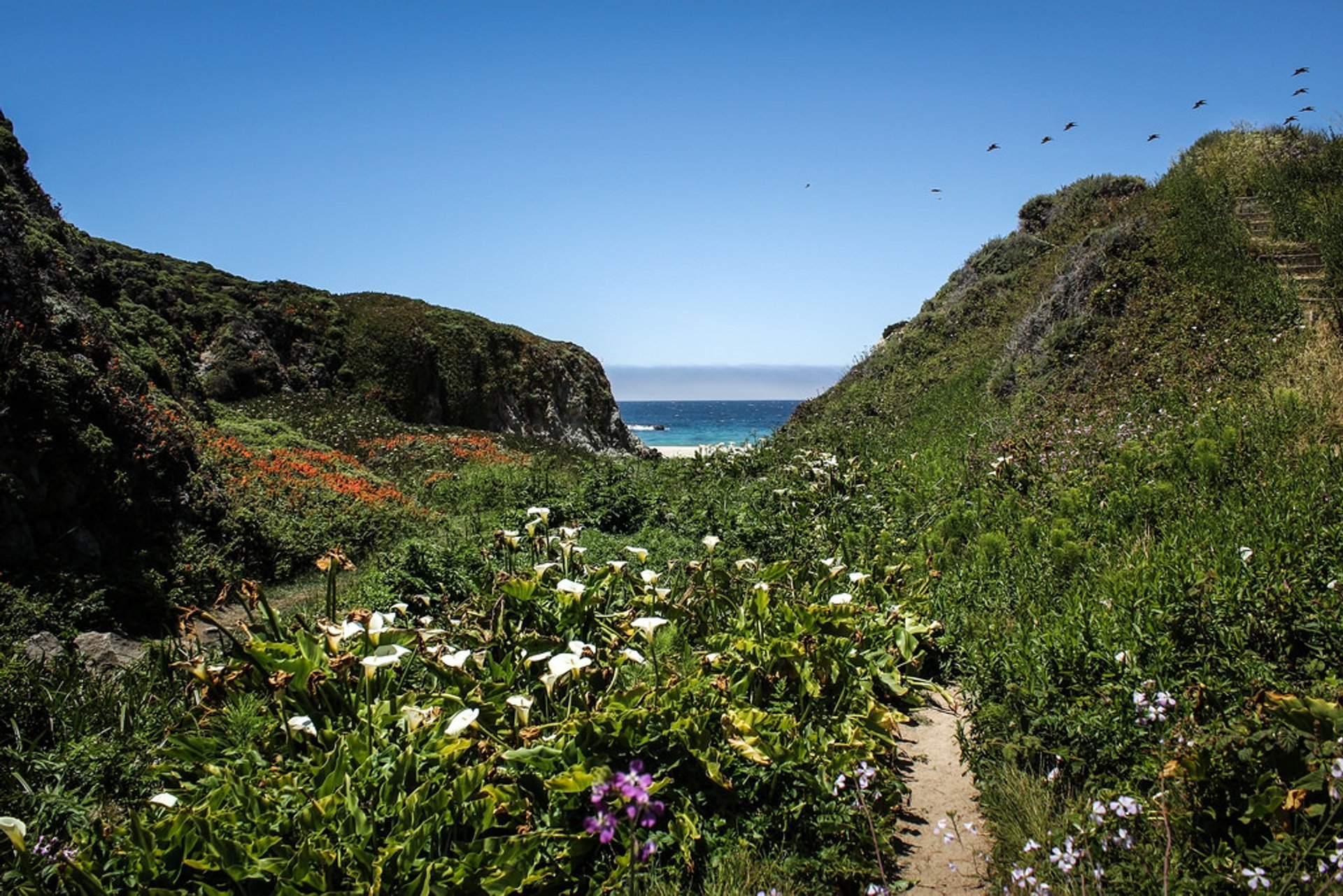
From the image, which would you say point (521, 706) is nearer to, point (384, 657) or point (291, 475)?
point (384, 657)

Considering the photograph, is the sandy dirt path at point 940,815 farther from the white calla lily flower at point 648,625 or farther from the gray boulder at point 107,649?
the gray boulder at point 107,649

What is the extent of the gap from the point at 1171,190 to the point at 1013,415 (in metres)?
7.16

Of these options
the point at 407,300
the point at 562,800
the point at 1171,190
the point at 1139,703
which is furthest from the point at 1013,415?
the point at 407,300

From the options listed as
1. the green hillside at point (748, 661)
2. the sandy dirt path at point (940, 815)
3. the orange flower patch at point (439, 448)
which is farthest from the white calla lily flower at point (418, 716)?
the orange flower patch at point (439, 448)

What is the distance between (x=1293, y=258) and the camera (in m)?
10.0

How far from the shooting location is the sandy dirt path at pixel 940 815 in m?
3.00

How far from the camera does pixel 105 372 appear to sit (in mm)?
7867

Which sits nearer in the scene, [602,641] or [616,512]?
[602,641]

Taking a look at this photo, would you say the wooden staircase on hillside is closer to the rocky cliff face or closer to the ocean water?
the rocky cliff face

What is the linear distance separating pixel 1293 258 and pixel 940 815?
34.3 ft

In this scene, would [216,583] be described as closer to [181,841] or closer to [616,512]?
[616,512]

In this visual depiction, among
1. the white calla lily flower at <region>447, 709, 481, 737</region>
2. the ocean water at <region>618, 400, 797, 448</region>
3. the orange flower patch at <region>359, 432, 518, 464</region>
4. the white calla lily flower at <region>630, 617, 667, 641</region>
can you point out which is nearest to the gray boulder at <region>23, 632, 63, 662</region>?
the white calla lily flower at <region>447, 709, 481, 737</region>

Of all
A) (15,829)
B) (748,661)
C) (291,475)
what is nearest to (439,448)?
(291,475)

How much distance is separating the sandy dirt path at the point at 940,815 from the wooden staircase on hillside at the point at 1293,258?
22.9 ft
